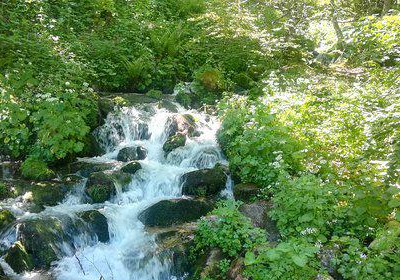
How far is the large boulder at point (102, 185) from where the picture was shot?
22.2 ft

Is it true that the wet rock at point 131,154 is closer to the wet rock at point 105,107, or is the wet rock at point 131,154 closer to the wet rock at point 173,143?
the wet rock at point 173,143

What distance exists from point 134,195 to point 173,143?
5.74ft

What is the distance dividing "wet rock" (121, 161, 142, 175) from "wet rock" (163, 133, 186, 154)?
97 cm

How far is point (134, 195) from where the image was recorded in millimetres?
7039

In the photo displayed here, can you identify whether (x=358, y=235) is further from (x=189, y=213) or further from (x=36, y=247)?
(x=36, y=247)

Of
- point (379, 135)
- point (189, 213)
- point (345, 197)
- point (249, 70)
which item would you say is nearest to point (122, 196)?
point (189, 213)

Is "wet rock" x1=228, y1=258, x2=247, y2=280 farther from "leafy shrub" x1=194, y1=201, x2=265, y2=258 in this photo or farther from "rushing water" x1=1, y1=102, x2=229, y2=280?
"rushing water" x1=1, y1=102, x2=229, y2=280

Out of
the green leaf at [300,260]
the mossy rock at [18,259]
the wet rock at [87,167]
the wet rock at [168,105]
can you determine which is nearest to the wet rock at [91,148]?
the wet rock at [87,167]

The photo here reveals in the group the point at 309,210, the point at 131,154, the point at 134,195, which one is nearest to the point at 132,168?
the point at 134,195

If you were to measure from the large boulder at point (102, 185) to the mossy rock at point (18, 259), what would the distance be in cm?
169

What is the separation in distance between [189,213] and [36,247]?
95.8 inches

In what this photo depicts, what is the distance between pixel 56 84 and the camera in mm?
7566

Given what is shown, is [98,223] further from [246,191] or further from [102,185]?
[246,191]

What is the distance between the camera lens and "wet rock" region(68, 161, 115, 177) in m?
7.48
